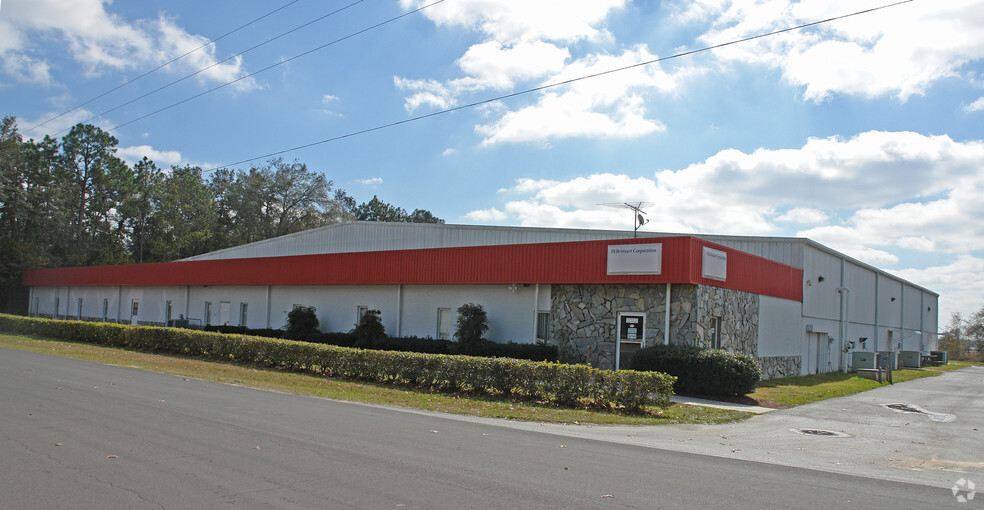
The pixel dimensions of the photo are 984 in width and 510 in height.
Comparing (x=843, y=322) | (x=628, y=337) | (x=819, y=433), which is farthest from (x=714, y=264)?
(x=843, y=322)

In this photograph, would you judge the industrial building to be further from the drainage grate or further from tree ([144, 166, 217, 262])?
tree ([144, 166, 217, 262])

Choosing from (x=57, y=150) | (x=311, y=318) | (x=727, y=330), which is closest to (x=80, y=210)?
(x=57, y=150)

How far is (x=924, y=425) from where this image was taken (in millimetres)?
13547

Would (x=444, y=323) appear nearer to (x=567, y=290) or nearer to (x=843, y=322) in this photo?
(x=567, y=290)

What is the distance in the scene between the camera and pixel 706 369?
53.5 feet

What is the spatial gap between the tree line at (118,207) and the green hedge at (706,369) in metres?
57.7

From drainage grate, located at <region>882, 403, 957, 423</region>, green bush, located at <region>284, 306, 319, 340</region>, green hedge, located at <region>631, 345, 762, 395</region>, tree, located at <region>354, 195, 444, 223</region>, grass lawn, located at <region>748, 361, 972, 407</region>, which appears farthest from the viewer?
tree, located at <region>354, 195, 444, 223</region>

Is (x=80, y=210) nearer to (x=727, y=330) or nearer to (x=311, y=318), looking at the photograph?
(x=311, y=318)

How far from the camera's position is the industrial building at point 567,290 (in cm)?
1892

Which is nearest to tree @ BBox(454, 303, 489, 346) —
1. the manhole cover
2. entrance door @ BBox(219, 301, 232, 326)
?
the manhole cover

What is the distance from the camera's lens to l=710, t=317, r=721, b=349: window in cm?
1934

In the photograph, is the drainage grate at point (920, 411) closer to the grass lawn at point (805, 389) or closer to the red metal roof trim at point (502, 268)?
the grass lawn at point (805, 389)

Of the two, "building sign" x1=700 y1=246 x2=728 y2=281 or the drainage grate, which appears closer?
the drainage grate

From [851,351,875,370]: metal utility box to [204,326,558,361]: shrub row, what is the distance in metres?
16.9
